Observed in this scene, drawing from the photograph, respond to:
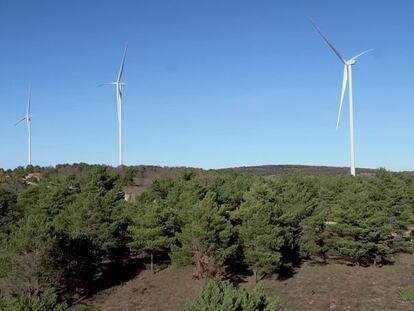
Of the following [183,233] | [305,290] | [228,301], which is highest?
[183,233]

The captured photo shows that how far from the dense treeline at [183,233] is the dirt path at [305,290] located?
200 centimetres

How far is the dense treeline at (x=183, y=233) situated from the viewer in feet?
167

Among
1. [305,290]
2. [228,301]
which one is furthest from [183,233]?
[228,301]

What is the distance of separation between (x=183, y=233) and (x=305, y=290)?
14.4 m

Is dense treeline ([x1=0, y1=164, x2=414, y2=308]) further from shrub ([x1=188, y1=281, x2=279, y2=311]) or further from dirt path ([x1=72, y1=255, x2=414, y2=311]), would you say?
shrub ([x1=188, y1=281, x2=279, y2=311])

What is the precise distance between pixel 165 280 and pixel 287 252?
15.3 metres

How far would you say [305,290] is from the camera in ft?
185

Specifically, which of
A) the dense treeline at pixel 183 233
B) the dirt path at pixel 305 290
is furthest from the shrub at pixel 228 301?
the dense treeline at pixel 183 233

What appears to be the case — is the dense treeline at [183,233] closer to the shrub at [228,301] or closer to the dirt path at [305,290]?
the dirt path at [305,290]

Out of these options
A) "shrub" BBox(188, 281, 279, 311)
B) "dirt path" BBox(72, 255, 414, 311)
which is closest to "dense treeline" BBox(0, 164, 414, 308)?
"dirt path" BBox(72, 255, 414, 311)

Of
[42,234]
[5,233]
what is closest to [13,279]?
[42,234]

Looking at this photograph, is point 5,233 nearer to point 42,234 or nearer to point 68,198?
point 68,198

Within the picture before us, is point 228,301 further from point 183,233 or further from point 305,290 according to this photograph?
point 305,290

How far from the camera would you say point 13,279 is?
4856 centimetres
